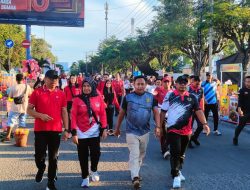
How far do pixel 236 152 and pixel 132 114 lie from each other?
407cm

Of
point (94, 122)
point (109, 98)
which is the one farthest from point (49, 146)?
point (109, 98)

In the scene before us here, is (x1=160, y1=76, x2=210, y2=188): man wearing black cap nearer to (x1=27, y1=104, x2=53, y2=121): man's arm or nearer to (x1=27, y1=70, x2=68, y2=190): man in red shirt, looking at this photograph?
(x1=27, y1=70, x2=68, y2=190): man in red shirt

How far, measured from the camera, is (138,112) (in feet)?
20.2

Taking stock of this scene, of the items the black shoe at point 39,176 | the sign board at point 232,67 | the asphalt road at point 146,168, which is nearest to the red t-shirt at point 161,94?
the asphalt road at point 146,168

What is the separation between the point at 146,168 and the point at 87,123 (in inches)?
73.1

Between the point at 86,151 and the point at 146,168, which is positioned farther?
the point at 146,168

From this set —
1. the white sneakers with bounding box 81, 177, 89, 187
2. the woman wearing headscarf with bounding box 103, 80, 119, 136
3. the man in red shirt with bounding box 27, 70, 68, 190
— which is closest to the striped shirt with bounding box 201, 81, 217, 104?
the woman wearing headscarf with bounding box 103, 80, 119, 136

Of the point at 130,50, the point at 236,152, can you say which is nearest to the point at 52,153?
the point at 236,152

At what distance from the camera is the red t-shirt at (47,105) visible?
590 cm

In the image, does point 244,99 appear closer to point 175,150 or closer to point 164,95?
point 164,95

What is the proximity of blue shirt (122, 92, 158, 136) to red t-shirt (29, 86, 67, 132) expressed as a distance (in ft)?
3.56

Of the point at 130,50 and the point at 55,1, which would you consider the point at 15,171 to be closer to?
the point at 55,1

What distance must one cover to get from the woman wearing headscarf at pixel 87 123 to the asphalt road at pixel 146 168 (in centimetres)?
47

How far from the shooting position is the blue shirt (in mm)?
A: 6160
